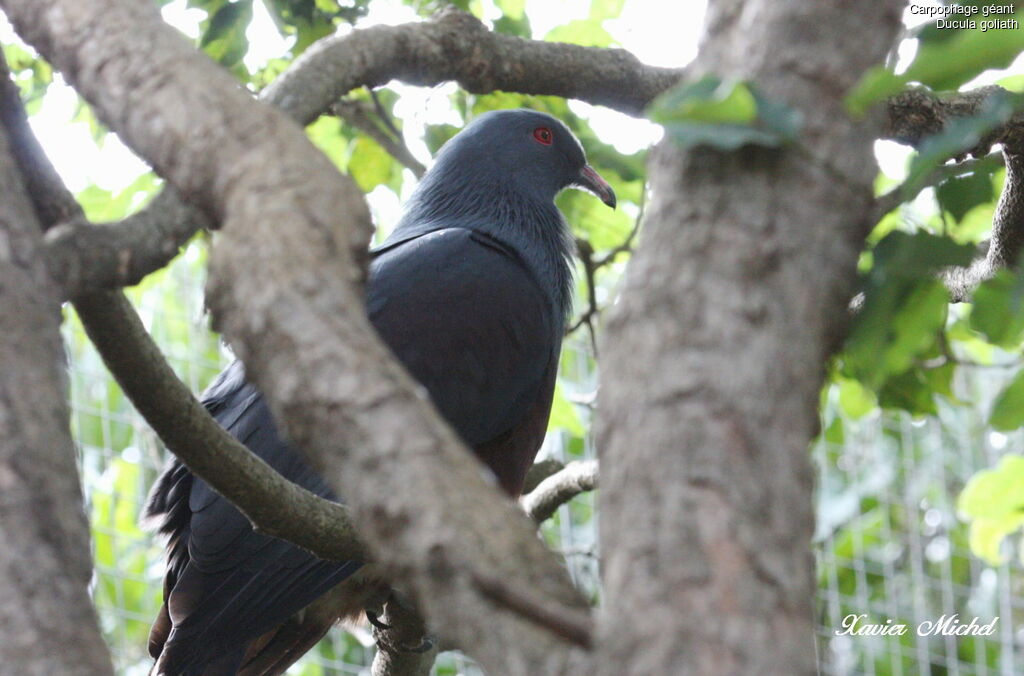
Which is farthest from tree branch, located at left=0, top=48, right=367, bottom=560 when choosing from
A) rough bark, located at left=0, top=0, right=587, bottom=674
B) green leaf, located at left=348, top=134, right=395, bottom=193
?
green leaf, located at left=348, top=134, right=395, bottom=193

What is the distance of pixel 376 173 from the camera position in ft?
11.6

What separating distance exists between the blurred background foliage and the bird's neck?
0.40ft

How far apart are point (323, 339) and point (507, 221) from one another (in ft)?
8.38

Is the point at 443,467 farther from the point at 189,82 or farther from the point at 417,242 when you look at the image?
the point at 417,242

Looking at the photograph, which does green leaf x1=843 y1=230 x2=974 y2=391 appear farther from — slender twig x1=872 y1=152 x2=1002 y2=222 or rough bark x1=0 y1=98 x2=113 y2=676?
rough bark x1=0 y1=98 x2=113 y2=676

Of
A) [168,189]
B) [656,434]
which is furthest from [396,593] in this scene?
[656,434]

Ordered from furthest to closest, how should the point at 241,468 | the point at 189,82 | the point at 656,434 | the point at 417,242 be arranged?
the point at 417,242, the point at 241,468, the point at 189,82, the point at 656,434

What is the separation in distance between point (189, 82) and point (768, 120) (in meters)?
0.64

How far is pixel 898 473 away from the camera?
5906mm

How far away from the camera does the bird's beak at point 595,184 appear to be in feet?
12.5

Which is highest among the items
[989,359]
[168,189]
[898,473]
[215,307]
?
[168,189]

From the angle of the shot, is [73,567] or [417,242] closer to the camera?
[73,567]

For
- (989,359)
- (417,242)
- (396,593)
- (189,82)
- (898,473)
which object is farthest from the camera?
(898,473)

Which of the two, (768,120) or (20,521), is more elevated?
(768,120)
